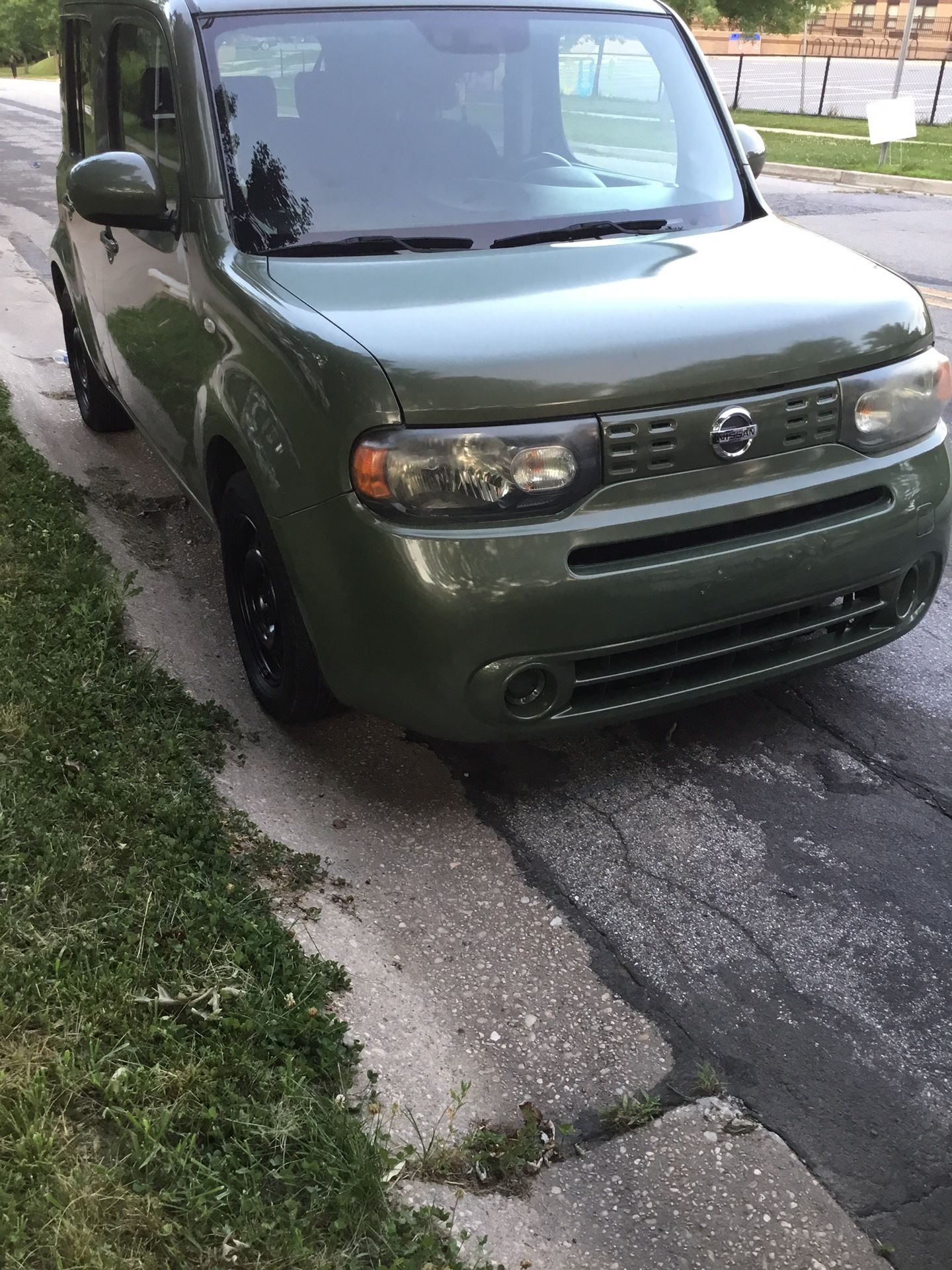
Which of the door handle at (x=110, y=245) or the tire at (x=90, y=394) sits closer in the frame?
the door handle at (x=110, y=245)

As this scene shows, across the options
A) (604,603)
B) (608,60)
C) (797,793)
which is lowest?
(797,793)

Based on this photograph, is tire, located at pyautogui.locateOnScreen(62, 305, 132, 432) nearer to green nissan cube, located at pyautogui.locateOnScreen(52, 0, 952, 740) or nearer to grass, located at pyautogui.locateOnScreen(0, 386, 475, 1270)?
green nissan cube, located at pyautogui.locateOnScreen(52, 0, 952, 740)

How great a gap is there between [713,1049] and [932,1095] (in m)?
0.41

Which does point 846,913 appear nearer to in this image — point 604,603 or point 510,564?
point 604,603

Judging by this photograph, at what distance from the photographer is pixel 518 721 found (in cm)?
298

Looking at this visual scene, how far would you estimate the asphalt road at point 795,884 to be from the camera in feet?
7.72

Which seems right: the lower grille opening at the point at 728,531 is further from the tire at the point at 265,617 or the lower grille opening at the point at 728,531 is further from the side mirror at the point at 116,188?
the side mirror at the point at 116,188

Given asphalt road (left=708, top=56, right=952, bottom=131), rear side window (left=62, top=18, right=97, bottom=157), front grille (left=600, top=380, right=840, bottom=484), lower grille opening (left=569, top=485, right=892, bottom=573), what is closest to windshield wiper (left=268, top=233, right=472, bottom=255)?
front grille (left=600, top=380, right=840, bottom=484)

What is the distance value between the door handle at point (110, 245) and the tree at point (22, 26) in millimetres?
88259

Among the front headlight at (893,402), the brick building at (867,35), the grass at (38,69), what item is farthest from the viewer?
the grass at (38,69)

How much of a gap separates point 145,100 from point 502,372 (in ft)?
6.94

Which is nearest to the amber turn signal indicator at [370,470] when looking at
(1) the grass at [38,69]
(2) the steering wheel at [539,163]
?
(2) the steering wheel at [539,163]

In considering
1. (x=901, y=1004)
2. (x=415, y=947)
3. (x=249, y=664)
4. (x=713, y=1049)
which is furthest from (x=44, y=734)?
(x=901, y=1004)

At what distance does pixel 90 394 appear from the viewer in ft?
19.9
